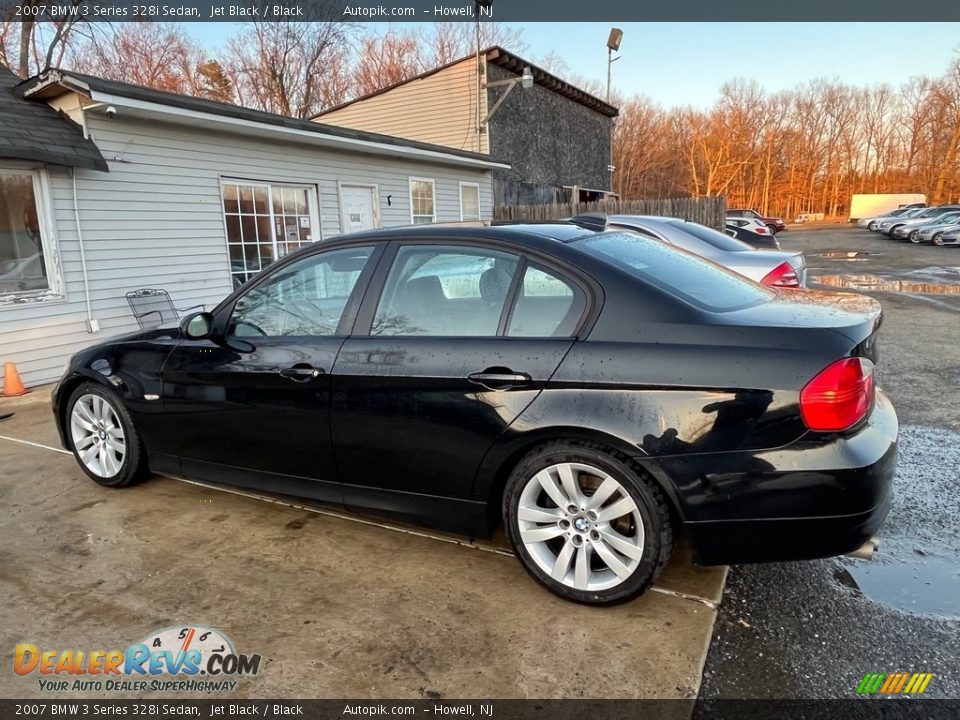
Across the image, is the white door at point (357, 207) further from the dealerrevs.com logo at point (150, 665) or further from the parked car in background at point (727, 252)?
the dealerrevs.com logo at point (150, 665)

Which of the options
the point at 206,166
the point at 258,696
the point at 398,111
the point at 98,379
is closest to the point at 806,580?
the point at 258,696

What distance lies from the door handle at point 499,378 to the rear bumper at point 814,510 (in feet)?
2.72

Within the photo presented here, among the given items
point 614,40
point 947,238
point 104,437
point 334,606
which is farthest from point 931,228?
point 104,437

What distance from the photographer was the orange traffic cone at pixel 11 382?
6391 millimetres

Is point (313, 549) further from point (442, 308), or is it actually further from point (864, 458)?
point (864, 458)

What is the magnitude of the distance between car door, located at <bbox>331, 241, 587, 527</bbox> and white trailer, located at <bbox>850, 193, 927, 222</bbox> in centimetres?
5853

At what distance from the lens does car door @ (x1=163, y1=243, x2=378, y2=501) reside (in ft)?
9.70

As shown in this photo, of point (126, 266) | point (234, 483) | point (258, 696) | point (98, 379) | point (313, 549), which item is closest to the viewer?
point (258, 696)

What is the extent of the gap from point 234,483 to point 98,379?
46.2 inches

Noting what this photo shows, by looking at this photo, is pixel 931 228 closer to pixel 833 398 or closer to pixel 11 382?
pixel 833 398

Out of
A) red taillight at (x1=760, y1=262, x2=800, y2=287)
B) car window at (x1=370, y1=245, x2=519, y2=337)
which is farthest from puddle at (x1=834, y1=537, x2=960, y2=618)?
red taillight at (x1=760, y1=262, x2=800, y2=287)

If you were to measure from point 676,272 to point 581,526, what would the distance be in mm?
1193

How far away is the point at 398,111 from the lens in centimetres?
1898

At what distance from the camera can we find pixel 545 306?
2.55m
